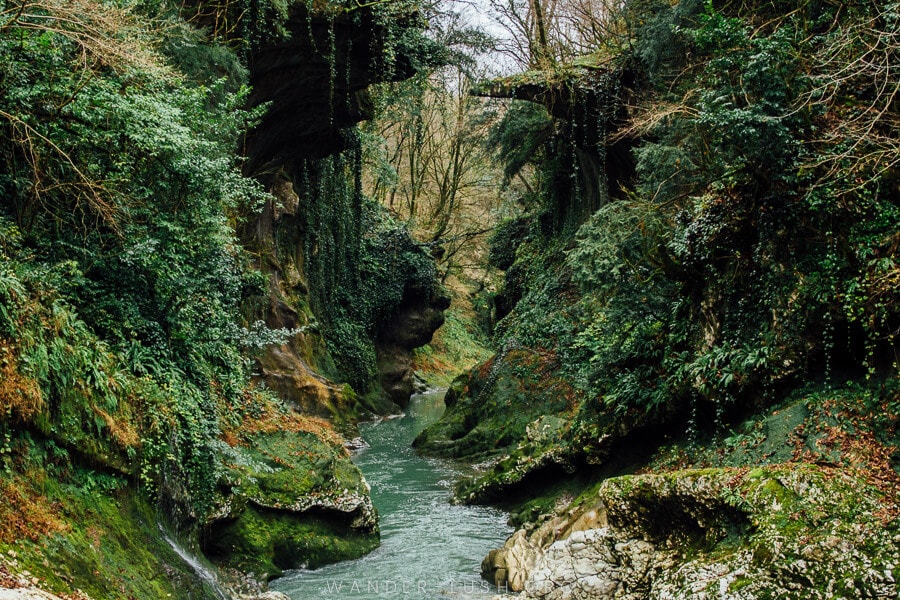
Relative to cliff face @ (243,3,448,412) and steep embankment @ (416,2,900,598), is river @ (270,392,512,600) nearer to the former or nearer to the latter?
steep embankment @ (416,2,900,598)

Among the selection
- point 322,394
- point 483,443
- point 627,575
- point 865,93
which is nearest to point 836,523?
point 627,575

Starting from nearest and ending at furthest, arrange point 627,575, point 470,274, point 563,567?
point 627,575
point 563,567
point 470,274

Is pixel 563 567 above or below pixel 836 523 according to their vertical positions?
below

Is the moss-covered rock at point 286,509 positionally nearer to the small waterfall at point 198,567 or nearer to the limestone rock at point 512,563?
the small waterfall at point 198,567

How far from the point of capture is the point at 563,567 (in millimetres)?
7141

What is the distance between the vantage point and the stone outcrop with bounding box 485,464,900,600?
488 centimetres

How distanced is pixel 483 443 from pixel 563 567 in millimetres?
9536

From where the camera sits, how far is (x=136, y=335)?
7555mm

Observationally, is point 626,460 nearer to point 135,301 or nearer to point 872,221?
point 872,221

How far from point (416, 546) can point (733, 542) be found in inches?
218

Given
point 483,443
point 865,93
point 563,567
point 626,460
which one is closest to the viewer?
point 563,567

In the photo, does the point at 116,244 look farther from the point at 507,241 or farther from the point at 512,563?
the point at 507,241

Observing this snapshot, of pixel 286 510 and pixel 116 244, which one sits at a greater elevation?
pixel 116 244

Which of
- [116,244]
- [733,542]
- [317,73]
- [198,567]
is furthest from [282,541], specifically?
[317,73]
